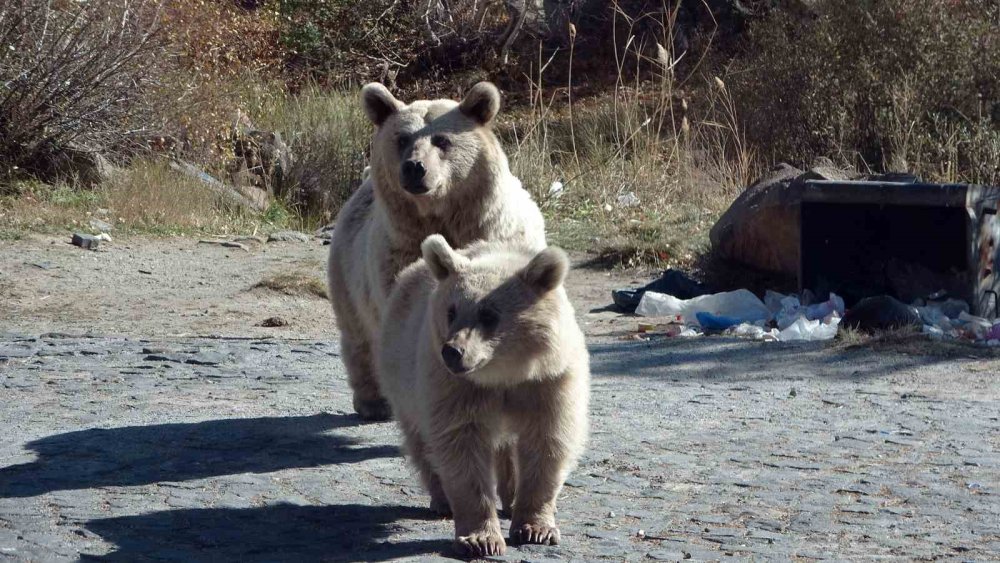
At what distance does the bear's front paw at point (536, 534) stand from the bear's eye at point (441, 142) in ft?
7.89

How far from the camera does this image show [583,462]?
5.59 metres

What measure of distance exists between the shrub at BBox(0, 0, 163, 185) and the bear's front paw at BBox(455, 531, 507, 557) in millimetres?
11318

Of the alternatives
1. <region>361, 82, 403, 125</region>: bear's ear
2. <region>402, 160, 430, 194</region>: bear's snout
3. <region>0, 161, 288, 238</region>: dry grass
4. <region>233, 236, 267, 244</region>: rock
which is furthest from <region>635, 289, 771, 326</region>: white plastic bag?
<region>0, 161, 288, 238</region>: dry grass

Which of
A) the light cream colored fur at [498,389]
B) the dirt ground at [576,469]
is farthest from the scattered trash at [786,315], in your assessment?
the light cream colored fur at [498,389]

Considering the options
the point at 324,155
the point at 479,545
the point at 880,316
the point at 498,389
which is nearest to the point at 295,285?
the point at 880,316

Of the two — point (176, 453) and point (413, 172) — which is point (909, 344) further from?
point (176, 453)

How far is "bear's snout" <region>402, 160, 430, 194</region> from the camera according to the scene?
19.7 ft

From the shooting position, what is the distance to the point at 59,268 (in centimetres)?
1158

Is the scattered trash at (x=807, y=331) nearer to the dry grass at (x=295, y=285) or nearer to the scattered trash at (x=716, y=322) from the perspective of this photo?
the scattered trash at (x=716, y=322)

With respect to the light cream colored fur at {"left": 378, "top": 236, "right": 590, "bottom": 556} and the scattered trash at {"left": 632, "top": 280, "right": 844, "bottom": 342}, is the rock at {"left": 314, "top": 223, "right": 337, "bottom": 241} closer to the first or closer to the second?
the scattered trash at {"left": 632, "top": 280, "right": 844, "bottom": 342}

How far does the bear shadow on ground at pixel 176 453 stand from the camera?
17.0 feet

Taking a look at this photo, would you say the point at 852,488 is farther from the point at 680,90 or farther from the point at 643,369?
the point at 680,90

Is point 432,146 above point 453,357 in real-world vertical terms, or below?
above

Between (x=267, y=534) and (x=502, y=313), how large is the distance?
1209 mm
